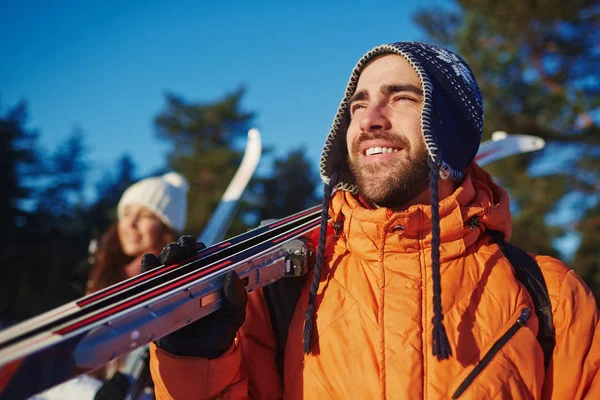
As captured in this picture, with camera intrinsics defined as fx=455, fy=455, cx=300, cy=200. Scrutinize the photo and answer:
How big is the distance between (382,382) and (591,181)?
942 centimetres

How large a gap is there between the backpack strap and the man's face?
35 cm

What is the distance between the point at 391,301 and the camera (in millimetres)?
1323

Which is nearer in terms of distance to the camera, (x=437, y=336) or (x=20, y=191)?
(x=437, y=336)

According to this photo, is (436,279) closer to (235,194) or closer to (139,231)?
(139,231)

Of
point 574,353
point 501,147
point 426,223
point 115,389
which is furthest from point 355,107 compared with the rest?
point 501,147

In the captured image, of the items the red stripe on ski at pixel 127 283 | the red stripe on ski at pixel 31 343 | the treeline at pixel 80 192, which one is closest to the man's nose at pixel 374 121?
the red stripe on ski at pixel 127 283

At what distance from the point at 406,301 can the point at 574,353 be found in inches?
19.3

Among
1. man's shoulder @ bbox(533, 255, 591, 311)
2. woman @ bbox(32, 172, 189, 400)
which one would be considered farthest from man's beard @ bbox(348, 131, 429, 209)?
woman @ bbox(32, 172, 189, 400)

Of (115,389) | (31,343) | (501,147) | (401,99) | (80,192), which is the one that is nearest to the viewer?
(31,343)

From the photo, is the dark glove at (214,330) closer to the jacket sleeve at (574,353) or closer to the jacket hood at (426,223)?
the jacket hood at (426,223)

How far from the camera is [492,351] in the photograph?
1.24 metres

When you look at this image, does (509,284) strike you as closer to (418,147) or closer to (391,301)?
(391,301)

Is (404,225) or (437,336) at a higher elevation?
(404,225)

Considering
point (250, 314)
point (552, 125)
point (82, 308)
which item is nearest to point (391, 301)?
point (250, 314)
